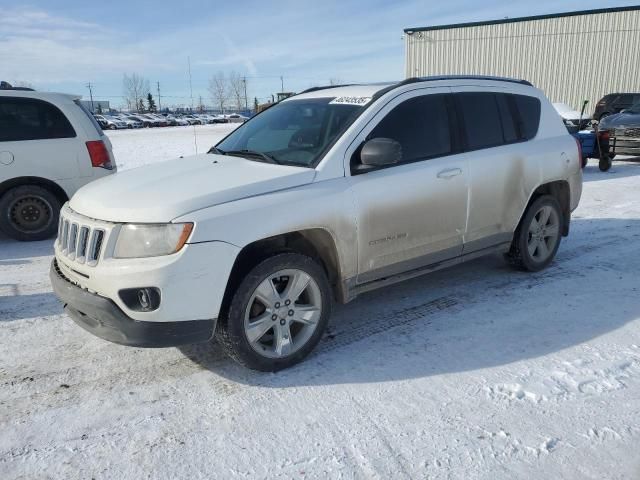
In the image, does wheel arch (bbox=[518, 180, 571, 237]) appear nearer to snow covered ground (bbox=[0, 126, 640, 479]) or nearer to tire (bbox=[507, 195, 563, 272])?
tire (bbox=[507, 195, 563, 272])

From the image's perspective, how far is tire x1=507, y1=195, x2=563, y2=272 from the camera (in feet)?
16.0

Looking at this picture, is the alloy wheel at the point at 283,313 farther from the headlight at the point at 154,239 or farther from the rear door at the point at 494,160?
the rear door at the point at 494,160

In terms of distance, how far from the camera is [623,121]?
1298 cm

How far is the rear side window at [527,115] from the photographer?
4.82 m

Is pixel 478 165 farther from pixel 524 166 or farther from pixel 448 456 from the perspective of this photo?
pixel 448 456

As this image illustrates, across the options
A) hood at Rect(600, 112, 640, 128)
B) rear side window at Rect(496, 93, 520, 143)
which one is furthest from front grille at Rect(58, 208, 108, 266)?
hood at Rect(600, 112, 640, 128)

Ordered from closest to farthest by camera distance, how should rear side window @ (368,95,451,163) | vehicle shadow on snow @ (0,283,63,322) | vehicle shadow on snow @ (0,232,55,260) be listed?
1. rear side window @ (368,95,451,163)
2. vehicle shadow on snow @ (0,283,63,322)
3. vehicle shadow on snow @ (0,232,55,260)

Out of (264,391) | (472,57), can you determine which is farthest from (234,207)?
(472,57)

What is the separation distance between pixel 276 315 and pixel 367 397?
748 millimetres

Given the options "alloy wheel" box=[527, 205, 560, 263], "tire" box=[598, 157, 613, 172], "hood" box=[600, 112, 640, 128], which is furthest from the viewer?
"hood" box=[600, 112, 640, 128]

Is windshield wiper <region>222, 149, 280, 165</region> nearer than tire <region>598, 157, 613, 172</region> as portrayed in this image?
Yes

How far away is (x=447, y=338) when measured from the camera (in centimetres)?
374

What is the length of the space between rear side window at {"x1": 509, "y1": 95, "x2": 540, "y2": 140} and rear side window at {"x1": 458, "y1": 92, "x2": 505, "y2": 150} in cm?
32

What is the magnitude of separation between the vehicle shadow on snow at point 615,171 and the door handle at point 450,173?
804 centimetres
